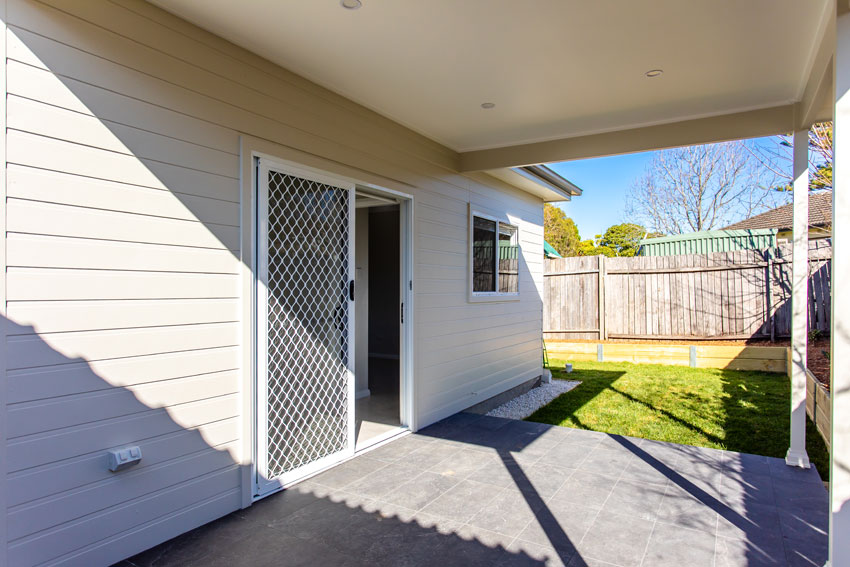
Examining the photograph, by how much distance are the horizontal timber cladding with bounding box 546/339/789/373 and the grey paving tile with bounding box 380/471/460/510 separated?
6128 mm

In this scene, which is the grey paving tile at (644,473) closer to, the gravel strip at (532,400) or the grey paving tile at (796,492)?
the grey paving tile at (796,492)

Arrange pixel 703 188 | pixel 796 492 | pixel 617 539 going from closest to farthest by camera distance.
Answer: pixel 617 539
pixel 796 492
pixel 703 188

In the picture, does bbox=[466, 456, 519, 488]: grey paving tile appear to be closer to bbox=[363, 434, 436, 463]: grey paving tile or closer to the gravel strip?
bbox=[363, 434, 436, 463]: grey paving tile

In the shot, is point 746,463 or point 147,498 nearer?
point 147,498

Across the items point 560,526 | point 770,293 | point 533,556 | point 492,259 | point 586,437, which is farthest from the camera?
point 770,293

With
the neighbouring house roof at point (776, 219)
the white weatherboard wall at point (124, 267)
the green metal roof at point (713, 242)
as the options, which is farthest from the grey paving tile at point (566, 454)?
the neighbouring house roof at point (776, 219)

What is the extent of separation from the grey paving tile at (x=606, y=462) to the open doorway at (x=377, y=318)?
1.62m

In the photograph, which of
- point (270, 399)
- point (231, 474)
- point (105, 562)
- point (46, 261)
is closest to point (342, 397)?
point (270, 399)

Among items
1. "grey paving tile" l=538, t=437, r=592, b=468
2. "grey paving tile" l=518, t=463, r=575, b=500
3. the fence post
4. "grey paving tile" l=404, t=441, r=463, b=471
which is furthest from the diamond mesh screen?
the fence post

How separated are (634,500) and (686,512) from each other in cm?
28

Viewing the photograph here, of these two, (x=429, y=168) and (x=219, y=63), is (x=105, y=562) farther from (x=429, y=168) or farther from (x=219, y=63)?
(x=429, y=168)

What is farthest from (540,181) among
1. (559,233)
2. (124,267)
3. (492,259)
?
(559,233)

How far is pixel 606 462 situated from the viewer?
3586 mm

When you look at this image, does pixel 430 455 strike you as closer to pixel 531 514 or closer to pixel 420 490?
pixel 420 490
